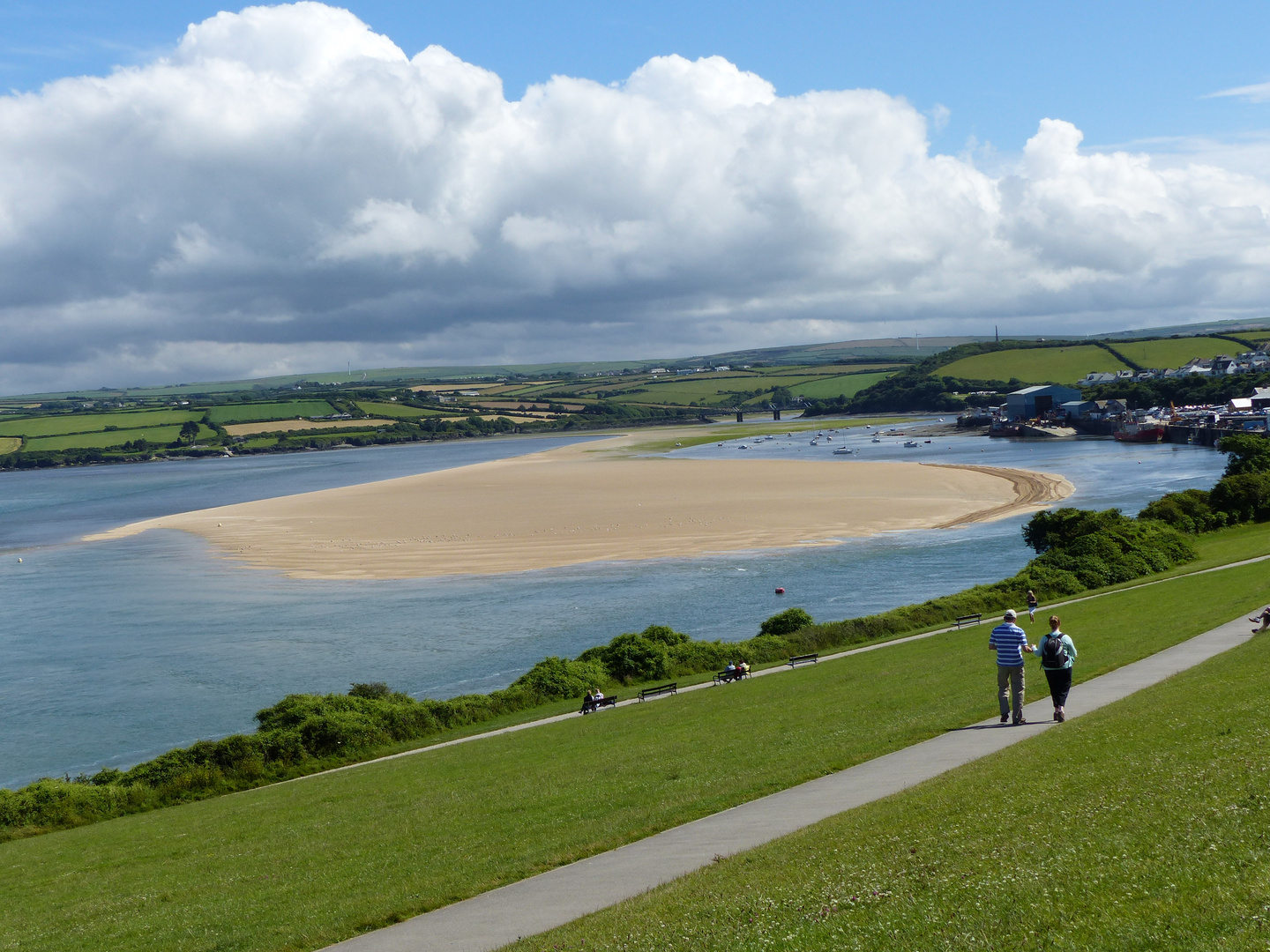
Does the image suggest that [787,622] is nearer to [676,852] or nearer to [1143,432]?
[676,852]

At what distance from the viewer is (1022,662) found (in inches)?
679

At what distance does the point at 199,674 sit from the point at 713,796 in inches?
1309

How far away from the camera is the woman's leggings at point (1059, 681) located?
1681 centimetres

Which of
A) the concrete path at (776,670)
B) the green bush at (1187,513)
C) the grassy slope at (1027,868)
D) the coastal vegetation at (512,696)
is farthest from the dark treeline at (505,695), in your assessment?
the grassy slope at (1027,868)

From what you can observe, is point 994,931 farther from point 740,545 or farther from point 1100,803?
point 740,545

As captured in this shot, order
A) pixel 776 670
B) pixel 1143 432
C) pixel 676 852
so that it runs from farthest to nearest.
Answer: pixel 1143 432 → pixel 776 670 → pixel 676 852

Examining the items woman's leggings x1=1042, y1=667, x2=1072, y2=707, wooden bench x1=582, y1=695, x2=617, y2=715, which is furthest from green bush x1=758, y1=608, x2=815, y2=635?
woman's leggings x1=1042, y1=667, x2=1072, y2=707

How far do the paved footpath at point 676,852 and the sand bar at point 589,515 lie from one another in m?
48.1

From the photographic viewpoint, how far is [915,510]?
262 ft

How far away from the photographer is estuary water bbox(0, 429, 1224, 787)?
3728 cm

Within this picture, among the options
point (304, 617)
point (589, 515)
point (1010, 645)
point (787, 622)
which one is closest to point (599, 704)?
point (787, 622)

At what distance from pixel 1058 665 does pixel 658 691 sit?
641 inches

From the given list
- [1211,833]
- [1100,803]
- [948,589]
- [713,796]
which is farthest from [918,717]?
[948,589]

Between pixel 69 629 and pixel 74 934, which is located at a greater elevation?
pixel 74 934
